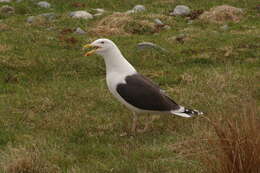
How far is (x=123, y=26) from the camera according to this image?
18438 mm

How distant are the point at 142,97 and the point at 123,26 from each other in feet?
30.9

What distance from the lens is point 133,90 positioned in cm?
926

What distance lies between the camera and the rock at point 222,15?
20.0 metres

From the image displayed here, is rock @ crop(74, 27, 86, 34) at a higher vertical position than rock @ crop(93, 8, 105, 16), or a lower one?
lower

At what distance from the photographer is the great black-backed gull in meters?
9.26

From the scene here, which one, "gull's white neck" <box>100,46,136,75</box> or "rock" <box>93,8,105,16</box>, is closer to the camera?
"gull's white neck" <box>100,46,136,75</box>

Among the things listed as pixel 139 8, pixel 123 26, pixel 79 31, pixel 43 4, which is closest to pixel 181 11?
pixel 139 8

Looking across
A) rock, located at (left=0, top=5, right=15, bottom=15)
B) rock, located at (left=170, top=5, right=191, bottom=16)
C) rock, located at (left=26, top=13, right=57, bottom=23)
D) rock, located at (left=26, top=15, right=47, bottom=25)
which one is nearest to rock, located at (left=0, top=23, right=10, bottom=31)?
rock, located at (left=26, top=15, right=47, bottom=25)

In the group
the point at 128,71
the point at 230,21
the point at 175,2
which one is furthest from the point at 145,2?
the point at 128,71

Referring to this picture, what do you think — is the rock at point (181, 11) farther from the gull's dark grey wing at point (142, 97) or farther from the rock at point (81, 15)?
the gull's dark grey wing at point (142, 97)

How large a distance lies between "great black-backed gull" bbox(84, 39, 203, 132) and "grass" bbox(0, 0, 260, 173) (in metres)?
0.36

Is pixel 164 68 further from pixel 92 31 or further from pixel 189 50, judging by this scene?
pixel 92 31

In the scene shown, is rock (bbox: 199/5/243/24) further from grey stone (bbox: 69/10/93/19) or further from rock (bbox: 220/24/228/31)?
grey stone (bbox: 69/10/93/19)

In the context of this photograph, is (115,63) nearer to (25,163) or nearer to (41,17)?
(25,163)
